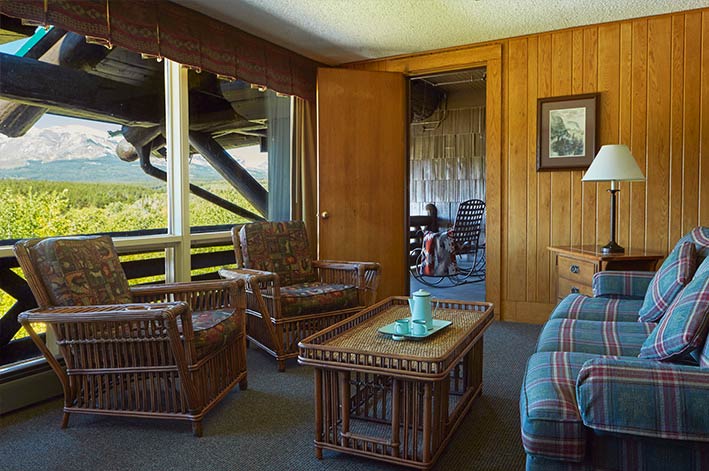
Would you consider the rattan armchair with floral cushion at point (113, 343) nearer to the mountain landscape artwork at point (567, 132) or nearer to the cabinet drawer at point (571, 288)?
the cabinet drawer at point (571, 288)

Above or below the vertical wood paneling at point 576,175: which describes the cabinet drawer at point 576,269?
below

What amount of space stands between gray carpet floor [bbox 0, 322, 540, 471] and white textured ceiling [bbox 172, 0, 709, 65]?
244 cm

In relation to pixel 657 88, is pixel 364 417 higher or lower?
lower

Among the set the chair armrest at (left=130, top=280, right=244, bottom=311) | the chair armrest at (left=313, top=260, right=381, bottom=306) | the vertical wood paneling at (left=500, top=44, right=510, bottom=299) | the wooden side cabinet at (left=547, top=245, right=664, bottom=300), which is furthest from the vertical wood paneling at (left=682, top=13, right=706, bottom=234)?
the chair armrest at (left=130, top=280, right=244, bottom=311)

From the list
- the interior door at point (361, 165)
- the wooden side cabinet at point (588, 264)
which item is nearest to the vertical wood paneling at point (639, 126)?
the wooden side cabinet at point (588, 264)

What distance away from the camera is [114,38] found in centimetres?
287

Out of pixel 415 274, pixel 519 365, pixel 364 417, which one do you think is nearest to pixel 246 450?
pixel 364 417

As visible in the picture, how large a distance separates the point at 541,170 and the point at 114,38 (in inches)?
124

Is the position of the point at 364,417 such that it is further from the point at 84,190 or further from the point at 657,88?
the point at 657,88

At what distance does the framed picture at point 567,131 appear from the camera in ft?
12.8

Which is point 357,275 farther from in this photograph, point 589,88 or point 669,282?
point 589,88

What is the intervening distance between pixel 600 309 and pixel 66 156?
303 centimetres

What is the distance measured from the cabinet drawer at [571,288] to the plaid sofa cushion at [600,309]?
463 millimetres

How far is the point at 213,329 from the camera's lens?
7.89 ft
